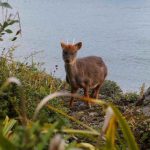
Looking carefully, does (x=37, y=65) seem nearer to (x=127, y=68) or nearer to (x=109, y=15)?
(x=127, y=68)

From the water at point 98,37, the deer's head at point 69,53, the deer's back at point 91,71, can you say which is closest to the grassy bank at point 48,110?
the deer's head at point 69,53

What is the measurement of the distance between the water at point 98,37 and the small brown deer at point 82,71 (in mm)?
658

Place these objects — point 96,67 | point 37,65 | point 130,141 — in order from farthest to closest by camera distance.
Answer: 1. point 96,67
2. point 37,65
3. point 130,141

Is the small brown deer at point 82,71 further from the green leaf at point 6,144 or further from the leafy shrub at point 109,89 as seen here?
the green leaf at point 6,144

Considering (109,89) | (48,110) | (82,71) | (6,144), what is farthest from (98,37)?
(6,144)

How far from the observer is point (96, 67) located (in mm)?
8688

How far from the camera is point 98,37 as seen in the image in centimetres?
1577

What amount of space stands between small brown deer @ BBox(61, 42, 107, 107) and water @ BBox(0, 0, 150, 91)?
658 mm

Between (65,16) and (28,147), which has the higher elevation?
(28,147)

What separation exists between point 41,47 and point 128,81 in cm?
291

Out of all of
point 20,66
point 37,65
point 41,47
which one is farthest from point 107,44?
point 20,66

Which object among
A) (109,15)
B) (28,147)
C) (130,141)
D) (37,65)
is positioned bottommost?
(109,15)

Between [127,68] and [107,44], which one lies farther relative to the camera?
[107,44]

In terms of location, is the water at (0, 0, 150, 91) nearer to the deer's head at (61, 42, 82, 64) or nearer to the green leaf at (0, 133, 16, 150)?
the deer's head at (61, 42, 82, 64)
